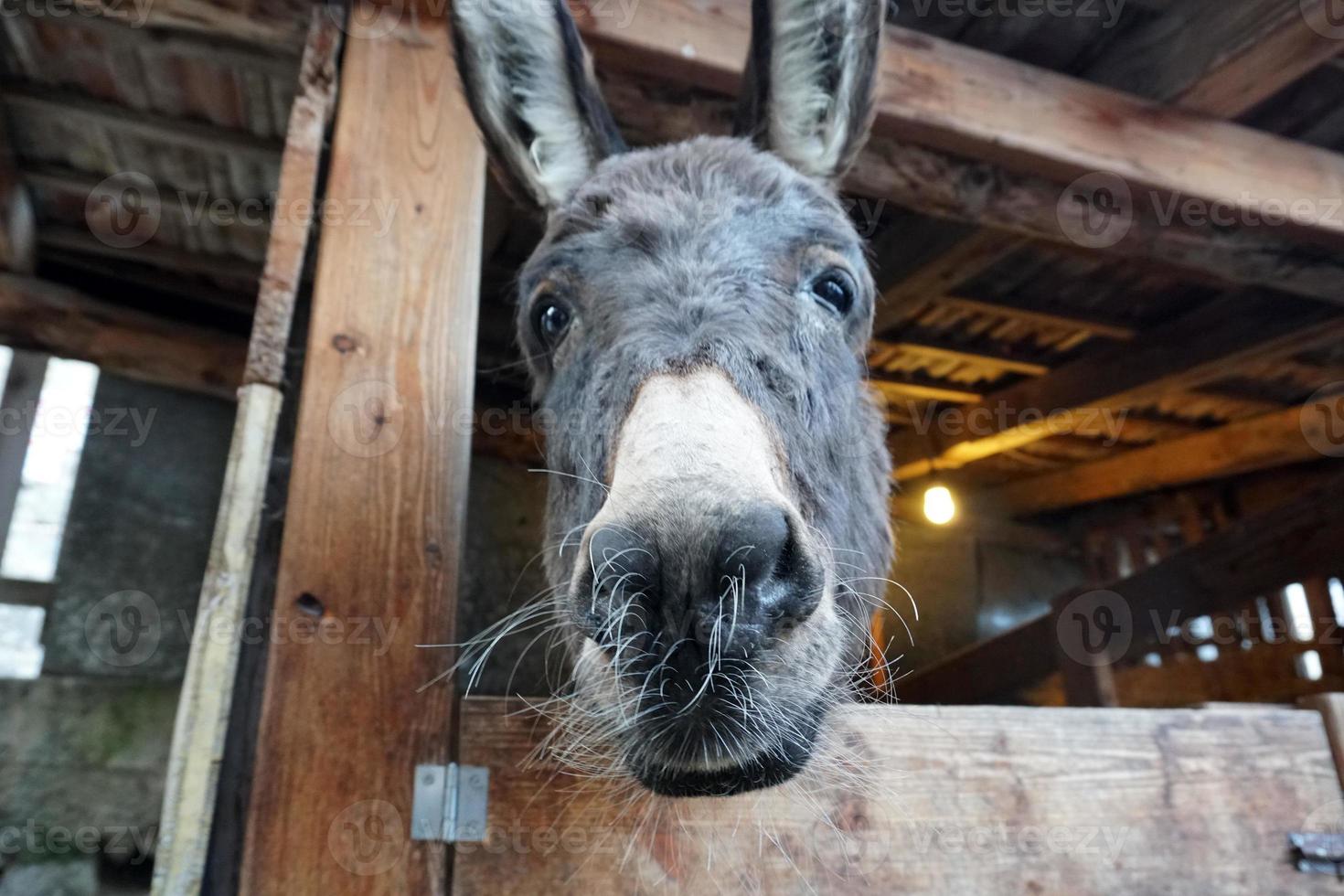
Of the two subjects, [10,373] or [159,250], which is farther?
[10,373]

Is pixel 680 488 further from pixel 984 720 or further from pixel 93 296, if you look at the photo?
pixel 93 296

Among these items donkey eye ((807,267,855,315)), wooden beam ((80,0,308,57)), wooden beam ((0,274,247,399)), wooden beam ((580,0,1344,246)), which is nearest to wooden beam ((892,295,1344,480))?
wooden beam ((580,0,1344,246))

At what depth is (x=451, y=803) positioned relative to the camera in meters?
1.66

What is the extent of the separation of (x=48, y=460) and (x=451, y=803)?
6221 mm

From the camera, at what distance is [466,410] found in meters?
2.18

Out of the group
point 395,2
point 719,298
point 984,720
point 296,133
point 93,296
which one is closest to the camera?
point 719,298

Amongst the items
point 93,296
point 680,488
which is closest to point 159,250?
point 93,296

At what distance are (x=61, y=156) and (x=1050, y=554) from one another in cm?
1116

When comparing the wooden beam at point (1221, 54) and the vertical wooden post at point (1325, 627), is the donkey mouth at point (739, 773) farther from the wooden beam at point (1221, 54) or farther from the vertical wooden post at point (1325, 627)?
the vertical wooden post at point (1325, 627)

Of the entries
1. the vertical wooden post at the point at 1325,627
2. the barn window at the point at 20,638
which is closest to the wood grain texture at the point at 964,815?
the vertical wooden post at the point at 1325,627

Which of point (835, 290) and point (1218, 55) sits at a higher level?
point (1218, 55)

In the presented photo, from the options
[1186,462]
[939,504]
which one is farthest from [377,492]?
[1186,462]

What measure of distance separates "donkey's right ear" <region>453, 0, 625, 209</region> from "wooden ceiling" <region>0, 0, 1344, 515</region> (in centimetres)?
29

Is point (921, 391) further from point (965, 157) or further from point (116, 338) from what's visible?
point (116, 338)
